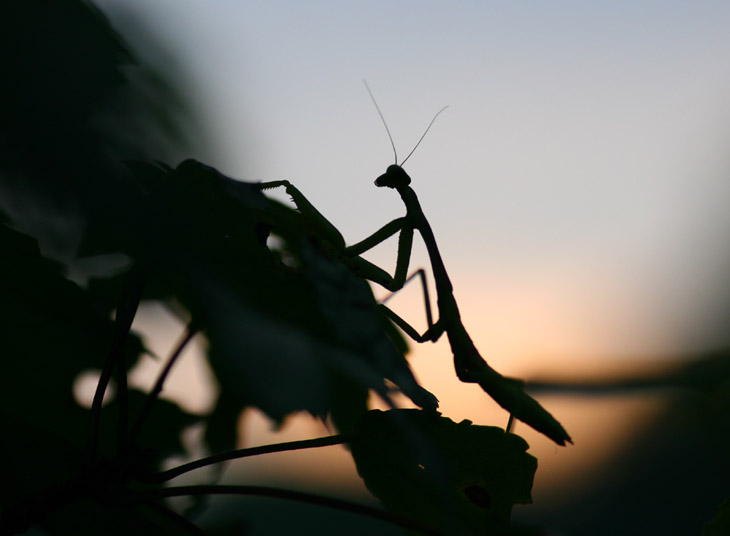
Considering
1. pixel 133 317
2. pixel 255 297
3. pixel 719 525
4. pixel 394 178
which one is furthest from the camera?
pixel 394 178

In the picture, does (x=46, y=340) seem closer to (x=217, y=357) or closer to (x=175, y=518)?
(x=175, y=518)

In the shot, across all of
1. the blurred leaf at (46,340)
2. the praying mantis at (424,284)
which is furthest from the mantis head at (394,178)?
the blurred leaf at (46,340)

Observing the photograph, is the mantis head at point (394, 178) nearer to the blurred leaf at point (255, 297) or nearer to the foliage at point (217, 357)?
the foliage at point (217, 357)

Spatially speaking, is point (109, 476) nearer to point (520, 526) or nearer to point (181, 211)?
point (181, 211)

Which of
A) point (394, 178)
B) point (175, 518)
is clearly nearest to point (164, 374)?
point (175, 518)

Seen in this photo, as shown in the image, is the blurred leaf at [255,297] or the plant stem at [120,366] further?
the plant stem at [120,366]

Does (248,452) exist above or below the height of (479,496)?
below
